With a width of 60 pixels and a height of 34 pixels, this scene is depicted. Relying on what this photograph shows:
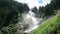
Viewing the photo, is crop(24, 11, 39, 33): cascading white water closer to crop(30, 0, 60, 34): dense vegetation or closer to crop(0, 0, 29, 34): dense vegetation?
crop(30, 0, 60, 34): dense vegetation

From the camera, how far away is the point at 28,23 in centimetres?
2120

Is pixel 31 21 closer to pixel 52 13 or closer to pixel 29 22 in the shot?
pixel 29 22

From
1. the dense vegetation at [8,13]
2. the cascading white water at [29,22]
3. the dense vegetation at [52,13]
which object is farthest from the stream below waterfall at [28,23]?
the dense vegetation at [52,13]

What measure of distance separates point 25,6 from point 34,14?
63.9 inches

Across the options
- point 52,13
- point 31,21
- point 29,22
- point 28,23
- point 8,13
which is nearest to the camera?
point 8,13

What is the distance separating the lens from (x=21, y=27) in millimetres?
19219

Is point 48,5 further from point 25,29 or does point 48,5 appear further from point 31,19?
point 25,29

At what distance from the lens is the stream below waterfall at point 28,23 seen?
19.1 metres

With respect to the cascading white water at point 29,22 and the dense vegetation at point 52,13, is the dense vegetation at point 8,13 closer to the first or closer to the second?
the cascading white water at point 29,22

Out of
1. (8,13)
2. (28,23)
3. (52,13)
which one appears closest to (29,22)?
(28,23)

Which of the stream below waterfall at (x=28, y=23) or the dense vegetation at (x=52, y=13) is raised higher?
the dense vegetation at (x=52, y=13)

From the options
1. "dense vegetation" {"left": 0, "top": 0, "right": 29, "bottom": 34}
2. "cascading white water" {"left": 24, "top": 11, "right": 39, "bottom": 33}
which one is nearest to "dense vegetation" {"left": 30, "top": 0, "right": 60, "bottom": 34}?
"cascading white water" {"left": 24, "top": 11, "right": 39, "bottom": 33}

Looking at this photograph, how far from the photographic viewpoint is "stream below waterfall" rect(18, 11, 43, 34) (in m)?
19.1

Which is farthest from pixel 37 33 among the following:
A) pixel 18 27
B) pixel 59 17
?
pixel 18 27
